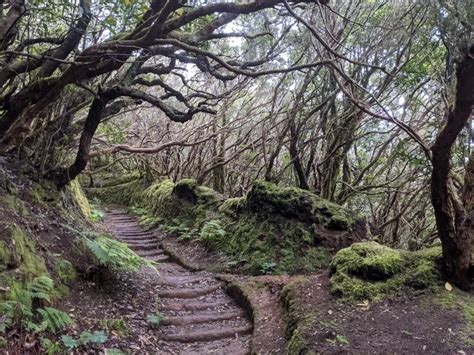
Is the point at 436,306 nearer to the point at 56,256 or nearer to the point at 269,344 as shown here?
the point at 269,344

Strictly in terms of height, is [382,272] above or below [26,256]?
above

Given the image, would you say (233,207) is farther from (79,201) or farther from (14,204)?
(14,204)

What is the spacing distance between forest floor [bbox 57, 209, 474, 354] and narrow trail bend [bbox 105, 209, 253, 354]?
0.01m

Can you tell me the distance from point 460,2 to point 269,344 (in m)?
4.11

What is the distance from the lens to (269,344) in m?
4.68

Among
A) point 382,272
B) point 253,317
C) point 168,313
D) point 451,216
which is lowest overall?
point 168,313

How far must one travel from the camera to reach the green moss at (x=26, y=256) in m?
4.23

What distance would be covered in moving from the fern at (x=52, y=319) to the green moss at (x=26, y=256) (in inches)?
23.4

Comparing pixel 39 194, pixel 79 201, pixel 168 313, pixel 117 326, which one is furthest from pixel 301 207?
pixel 79 201

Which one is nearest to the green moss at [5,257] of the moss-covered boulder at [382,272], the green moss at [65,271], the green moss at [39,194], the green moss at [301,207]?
the green moss at [65,271]

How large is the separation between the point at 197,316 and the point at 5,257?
2.80 metres

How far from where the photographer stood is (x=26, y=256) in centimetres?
442

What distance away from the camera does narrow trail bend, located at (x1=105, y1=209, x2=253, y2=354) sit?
502cm

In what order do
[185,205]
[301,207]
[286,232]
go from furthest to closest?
[185,205] → [301,207] → [286,232]
